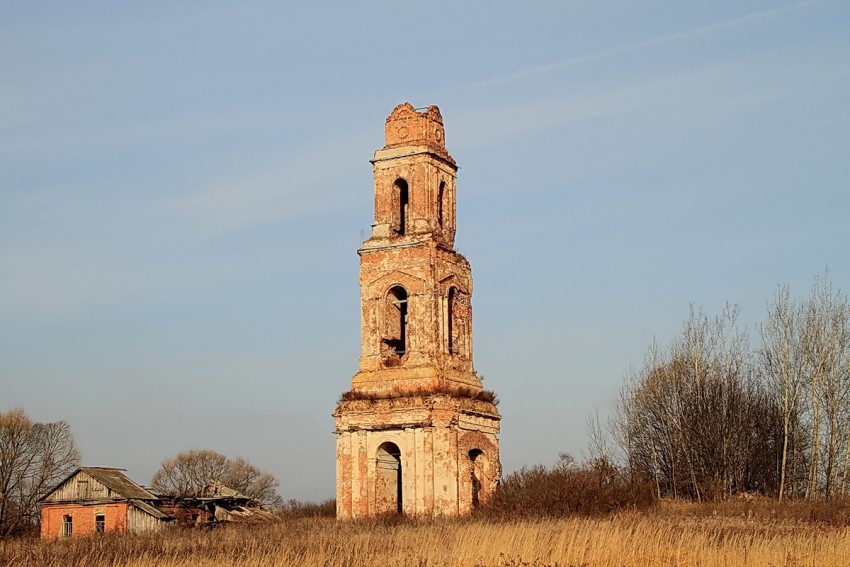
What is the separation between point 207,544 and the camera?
19.2 meters

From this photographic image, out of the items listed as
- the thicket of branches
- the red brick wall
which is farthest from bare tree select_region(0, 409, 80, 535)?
the thicket of branches

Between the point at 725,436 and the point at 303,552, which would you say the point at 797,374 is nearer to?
the point at 725,436

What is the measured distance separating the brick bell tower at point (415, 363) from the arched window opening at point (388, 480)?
0.03 m

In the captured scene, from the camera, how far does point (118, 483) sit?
38.6 metres

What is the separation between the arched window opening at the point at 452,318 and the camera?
95.3ft

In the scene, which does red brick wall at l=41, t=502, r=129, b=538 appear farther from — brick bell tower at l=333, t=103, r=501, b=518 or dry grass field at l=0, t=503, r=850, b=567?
dry grass field at l=0, t=503, r=850, b=567

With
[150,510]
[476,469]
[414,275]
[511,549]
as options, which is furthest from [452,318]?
[150,510]

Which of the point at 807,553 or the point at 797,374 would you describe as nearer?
the point at 807,553

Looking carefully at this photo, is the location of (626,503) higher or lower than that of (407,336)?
lower

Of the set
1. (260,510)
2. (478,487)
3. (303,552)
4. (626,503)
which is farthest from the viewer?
(260,510)

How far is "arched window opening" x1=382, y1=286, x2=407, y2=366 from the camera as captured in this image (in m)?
28.7

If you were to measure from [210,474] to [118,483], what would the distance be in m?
16.7

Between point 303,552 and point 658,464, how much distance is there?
78.1 ft

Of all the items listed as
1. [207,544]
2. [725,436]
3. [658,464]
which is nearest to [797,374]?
[725,436]
